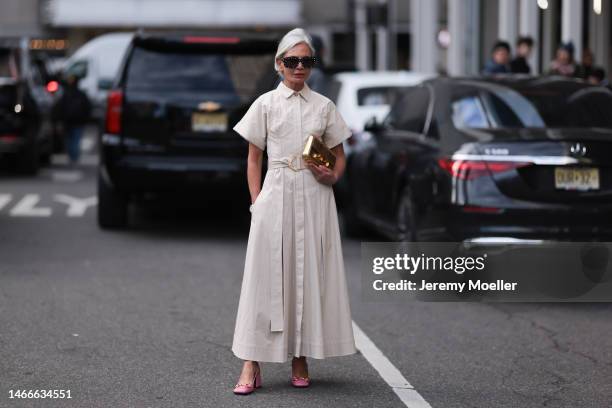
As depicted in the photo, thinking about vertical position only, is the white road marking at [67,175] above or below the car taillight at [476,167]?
below

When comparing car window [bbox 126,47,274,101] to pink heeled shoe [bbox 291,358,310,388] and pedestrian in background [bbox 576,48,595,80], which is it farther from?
pink heeled shoe [bbox 291,358,310,388]

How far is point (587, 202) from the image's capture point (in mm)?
9320

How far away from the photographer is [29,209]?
15336 mm

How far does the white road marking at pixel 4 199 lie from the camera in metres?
15.8

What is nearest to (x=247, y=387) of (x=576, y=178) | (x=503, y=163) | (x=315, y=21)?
(x=503, y=163)

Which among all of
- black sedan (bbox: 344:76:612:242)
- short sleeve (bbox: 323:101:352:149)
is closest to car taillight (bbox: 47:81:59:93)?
black sedan (bbox: 344:76:612:242)

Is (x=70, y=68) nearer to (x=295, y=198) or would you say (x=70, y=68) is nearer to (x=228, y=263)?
(x=228, y=263)

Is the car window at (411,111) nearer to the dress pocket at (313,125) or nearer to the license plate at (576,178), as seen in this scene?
the license plate at (576,178)

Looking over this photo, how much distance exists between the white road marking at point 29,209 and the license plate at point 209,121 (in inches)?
115

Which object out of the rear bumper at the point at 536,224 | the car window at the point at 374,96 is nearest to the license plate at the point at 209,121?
the car window at the point at 374,96

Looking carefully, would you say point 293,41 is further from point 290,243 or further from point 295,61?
point 290,243

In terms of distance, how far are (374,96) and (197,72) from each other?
9.82 ft

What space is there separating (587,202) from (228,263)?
11.0ft

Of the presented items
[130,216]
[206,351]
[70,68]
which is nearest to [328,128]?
[206,351]
